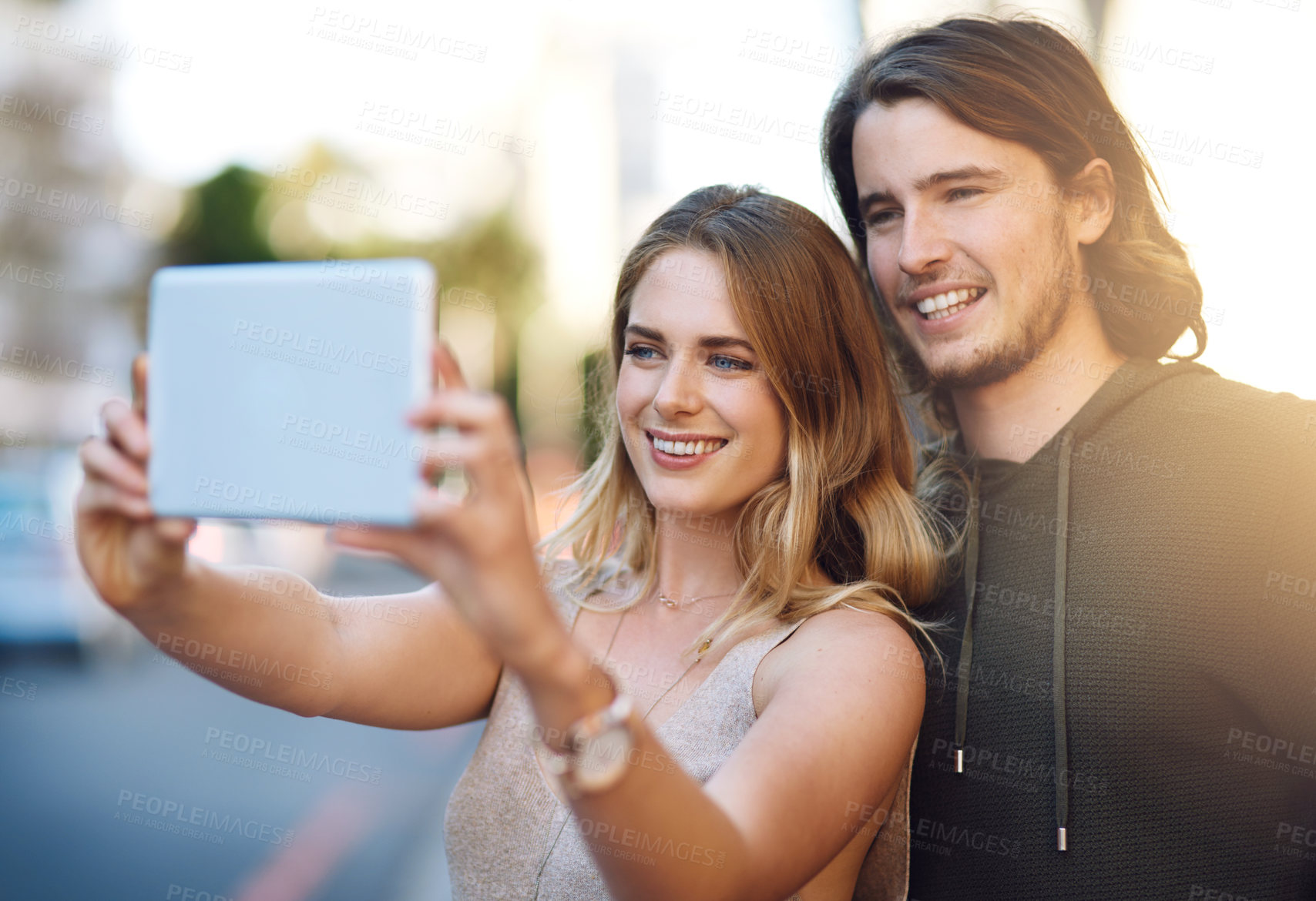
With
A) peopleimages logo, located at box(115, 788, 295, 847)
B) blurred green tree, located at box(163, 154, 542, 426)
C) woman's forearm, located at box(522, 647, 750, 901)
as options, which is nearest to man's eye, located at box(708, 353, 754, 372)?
woman's forearm, located at box(522, 647, 750, 901)

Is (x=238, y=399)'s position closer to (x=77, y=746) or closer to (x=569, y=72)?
(x=77, y=746)

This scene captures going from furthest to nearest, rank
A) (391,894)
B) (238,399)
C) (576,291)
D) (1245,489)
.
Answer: (576,291), (391,894), (1245,489), (238,399)

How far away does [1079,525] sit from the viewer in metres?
2.47

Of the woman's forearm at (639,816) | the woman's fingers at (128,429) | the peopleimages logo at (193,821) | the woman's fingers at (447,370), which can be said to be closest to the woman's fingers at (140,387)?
the woman's fingers at (128,429)

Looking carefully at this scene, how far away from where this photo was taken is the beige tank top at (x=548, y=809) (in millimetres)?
2236

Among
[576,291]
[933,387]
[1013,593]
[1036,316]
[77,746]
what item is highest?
[1036,316]

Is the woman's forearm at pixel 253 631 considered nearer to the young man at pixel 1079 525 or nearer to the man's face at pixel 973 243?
the young man at pixel 1079 525

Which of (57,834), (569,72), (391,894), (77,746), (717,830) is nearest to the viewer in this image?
(717,830)

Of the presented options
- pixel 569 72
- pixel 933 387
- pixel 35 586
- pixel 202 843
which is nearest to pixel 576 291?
pixel 569 72

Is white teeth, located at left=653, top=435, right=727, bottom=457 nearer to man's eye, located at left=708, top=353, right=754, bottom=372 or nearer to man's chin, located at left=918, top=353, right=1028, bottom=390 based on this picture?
man's eye, located at left=708, top=353, right=754, bottom=372

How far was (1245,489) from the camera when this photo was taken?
2.30m

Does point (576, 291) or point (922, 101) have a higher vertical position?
point (922, 101)

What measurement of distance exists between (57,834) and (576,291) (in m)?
29.9

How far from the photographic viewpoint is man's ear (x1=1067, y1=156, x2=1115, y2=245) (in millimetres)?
2873
